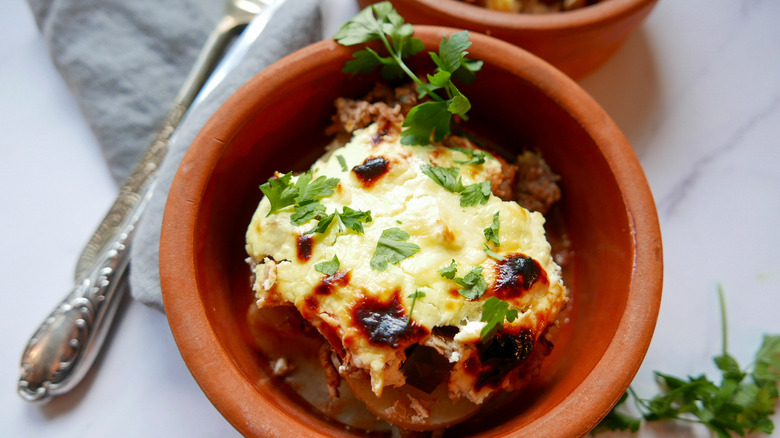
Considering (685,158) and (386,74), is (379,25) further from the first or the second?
(685,158)

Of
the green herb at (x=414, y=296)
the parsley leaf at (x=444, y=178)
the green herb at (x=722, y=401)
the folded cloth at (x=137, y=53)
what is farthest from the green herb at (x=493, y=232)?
the folded cloth at (x=137, y=53)

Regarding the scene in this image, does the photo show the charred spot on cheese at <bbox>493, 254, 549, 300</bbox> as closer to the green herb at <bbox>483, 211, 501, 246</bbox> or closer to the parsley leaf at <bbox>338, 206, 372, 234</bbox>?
the green herb at <bbox>483, 211, 501, 246</bbox>

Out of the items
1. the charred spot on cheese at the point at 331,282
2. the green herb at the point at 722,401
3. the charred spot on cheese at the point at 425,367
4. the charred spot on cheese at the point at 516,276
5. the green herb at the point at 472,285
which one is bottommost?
the green herb at the point at 722,401

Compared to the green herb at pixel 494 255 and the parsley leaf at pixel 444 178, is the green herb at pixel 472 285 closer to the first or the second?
the green herb at pixel 494 255

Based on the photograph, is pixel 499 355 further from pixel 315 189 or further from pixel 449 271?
pixel 315 189

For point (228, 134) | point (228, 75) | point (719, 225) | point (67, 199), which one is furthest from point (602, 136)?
point (67, 199)

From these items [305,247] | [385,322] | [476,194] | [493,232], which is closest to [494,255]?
[493,232]
